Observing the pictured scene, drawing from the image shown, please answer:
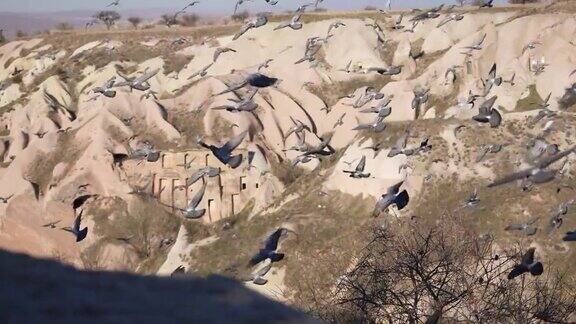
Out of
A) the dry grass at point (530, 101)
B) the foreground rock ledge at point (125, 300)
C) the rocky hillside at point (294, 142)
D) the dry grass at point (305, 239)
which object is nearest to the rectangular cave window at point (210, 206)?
the rocky hillside at point (294, 142)

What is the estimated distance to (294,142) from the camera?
37406mm

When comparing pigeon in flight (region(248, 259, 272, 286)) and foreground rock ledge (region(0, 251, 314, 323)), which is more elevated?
foreground rock ledge (region(0, 251, 314, 323))

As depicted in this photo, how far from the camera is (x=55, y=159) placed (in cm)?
3675

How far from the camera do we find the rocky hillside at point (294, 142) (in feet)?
81.9

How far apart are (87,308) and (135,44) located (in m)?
52.1

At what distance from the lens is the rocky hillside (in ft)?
81.9

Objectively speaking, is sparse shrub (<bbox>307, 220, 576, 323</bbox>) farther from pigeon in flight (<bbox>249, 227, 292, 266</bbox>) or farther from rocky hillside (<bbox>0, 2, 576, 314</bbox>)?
rocky hillside (<bbox>0, 2, 576, 314</bbox>)

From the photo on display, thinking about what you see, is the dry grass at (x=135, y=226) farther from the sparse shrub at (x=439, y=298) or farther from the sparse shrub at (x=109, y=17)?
the sparse shrub at (x=109, y=17)

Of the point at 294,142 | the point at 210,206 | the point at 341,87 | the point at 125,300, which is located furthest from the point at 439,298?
the point at 341,87

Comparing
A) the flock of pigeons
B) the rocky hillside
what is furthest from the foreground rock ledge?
the rocky hillside

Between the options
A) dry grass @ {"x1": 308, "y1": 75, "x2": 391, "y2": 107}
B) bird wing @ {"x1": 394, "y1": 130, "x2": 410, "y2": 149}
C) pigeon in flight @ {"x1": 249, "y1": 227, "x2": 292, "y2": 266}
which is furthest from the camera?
dry grass @ {"x1": 308, "y1": 75, "x2": 391, "y2": 107}

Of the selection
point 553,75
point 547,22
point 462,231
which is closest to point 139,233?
point 462,231

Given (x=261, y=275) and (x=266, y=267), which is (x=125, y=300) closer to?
(x=261, y=275)

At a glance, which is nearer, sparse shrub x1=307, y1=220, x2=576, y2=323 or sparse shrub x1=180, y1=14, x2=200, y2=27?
sparse shrub x1=307, y1=220, x2=576, y2=323
